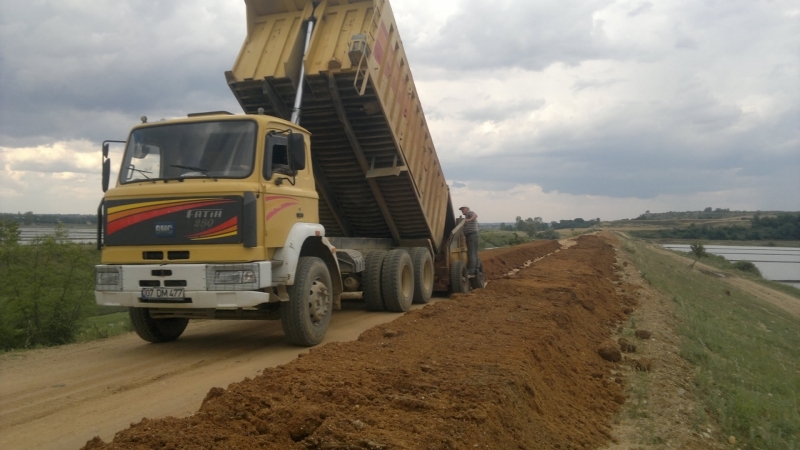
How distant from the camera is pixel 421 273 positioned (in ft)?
36.2

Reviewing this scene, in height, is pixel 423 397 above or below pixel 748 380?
above

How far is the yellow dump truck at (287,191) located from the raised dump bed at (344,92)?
0.9 inches

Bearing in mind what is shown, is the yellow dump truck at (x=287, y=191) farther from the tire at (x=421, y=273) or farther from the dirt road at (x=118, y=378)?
the dirt road at (x=118, y=378)

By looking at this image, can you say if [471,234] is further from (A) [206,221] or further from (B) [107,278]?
(B) [107,278]

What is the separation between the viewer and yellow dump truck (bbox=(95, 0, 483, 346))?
6316 millimetres

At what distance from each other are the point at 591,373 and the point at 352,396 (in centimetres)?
331

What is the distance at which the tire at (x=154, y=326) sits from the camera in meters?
7.39

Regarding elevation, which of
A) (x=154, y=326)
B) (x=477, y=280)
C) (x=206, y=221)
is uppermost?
(x=206, y=221)

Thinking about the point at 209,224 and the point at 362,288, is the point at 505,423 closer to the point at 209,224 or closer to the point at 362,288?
the point at 209,224

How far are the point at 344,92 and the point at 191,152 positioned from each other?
2606 millimetres

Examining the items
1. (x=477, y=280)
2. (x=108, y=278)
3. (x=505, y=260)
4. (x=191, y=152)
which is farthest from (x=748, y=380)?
(x=505, y=260)

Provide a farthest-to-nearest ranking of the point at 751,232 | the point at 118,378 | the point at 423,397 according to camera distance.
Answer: the point at 751,232 → the point at 118,378 → the point at 423,397

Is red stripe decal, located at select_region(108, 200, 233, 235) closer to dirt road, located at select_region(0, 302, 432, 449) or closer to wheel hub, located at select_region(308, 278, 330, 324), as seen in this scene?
dirt road, located at select_region(0, 302, 432, 449)

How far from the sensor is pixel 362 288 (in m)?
10.1
